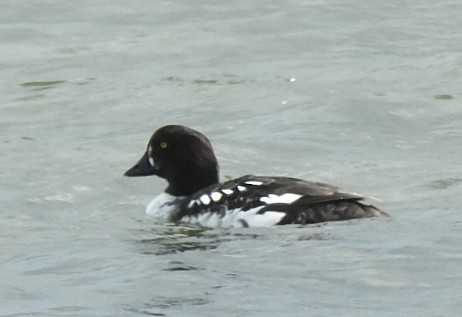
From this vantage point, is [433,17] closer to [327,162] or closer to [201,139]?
[327,162]

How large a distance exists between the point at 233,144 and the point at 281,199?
13.4 ft

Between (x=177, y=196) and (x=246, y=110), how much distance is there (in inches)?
174

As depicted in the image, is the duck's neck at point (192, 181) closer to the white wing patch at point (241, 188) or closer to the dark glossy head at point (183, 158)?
the dark glossy head at point (183, 158)

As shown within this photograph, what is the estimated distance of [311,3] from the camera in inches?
995

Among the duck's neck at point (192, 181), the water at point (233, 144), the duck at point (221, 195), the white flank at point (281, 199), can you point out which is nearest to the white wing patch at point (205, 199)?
the duck at point (221, 195)

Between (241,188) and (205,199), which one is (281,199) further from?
(205,199)

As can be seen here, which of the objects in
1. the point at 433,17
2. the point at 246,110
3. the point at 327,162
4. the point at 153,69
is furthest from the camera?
the point at 433,17

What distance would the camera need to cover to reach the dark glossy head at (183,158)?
1581 cm

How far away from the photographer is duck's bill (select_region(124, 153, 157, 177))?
16203 millimetres

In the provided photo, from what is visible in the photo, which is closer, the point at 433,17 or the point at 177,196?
the point at 177,196

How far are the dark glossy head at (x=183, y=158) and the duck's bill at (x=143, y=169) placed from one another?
3.0 inches

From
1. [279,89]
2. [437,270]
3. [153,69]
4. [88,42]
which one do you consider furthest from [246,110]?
[437,270]

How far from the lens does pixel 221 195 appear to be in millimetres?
15148

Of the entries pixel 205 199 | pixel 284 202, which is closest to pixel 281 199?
pixel 284 202
